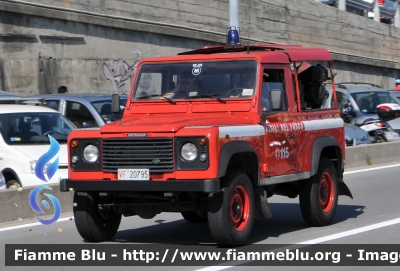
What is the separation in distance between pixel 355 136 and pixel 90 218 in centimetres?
1117

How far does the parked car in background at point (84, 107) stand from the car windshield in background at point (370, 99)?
7.74 metres

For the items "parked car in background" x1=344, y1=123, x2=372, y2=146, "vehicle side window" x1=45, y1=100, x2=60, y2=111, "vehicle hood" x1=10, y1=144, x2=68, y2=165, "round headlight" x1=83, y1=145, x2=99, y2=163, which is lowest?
"parked car in background" x1=344, y1=123, x2=372, y2=146

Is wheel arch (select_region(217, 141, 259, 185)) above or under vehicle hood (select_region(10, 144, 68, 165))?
above

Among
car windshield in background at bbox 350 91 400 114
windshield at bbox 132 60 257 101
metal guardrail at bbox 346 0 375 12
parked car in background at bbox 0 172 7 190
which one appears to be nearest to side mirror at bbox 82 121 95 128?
parked car in background at bbox 0 172 7 190

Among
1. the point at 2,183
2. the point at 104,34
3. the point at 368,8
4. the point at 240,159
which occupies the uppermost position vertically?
the point at 368,8

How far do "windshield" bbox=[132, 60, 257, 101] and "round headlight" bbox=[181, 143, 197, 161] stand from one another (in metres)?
1.40

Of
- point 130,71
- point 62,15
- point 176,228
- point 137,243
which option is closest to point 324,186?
point 176,228

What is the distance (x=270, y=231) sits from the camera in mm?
9664

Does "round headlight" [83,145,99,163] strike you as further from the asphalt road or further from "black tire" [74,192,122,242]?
the asphalt road

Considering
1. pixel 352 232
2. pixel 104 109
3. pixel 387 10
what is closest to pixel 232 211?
pixel 352 232

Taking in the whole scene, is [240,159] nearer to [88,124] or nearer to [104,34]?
[88,124]

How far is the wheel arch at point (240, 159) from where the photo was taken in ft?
25.5

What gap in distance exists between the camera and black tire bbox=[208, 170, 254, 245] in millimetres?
7887

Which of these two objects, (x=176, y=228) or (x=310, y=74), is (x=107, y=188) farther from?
(x=310, y=74)
